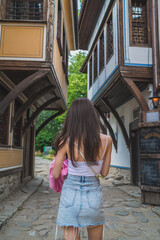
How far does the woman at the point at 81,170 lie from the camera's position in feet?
5.25

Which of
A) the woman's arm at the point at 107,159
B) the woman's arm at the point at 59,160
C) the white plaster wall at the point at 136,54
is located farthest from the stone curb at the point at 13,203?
the white plaster wall at the point at 136,54

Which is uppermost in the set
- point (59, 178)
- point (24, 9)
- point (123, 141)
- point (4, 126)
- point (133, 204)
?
point (24, 9)

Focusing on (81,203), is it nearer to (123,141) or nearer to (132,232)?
(132,232)

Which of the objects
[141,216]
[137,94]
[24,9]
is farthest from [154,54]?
[141,216]

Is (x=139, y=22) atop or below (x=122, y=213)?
atop

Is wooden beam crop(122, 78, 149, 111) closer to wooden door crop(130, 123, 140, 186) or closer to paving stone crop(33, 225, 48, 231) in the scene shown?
wooden door crop(130, 123, 140, 186)

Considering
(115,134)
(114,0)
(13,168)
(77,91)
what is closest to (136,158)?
(115,134)

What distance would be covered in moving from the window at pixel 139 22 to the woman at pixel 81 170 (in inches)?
239

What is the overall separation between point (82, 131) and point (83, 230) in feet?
9.26

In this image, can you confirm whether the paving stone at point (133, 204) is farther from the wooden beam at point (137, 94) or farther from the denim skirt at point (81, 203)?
the denim skirt at point (81, 203)

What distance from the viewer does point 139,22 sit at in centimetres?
736

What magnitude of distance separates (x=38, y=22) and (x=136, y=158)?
5.75 metres

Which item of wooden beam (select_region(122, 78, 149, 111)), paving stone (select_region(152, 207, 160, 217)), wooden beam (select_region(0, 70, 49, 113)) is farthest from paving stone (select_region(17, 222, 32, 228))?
wooden beam (select_region(122, 78, 149, 111))

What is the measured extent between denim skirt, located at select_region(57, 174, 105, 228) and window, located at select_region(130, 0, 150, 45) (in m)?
6.28
